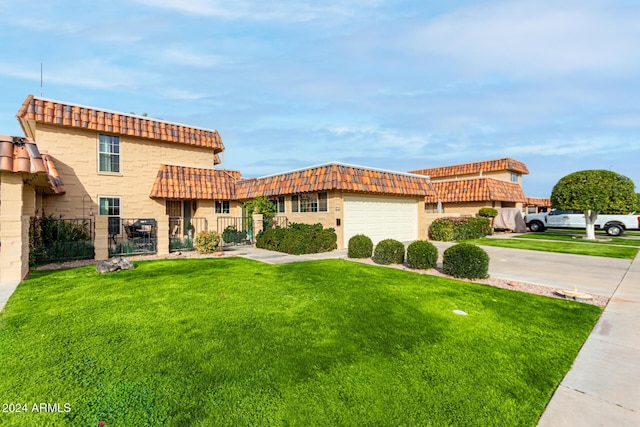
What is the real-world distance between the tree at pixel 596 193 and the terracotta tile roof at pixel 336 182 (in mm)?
9061

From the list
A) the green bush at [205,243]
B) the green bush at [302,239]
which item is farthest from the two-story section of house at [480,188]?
the green bush at [205,243]

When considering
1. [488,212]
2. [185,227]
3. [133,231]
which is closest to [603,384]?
[133,231]

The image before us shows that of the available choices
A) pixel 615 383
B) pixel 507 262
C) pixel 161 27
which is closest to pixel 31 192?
pixel 161 27

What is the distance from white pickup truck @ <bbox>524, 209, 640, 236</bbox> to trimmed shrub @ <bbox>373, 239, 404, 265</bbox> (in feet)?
74.4

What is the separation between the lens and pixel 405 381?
3371 mm

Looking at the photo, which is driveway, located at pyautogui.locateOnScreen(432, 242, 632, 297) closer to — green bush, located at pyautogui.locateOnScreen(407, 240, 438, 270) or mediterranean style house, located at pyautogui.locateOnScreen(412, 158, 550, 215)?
green bush, located at pyautogui.locateOnScreen(407, 240, 438, 270)

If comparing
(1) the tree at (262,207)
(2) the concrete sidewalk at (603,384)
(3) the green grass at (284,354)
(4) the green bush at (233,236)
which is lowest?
(2) the concrete sidewalk at (603,384)

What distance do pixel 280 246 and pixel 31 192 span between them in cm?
960

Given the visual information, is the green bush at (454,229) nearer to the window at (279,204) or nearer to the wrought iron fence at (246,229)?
the wrought iron fence at (246,229)

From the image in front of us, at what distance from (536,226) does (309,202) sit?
2297 cm

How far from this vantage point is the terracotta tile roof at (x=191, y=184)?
15727 mm

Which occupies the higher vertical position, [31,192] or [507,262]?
[31,192]

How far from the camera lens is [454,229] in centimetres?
1948

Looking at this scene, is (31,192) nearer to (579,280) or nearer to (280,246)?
(280,246)
